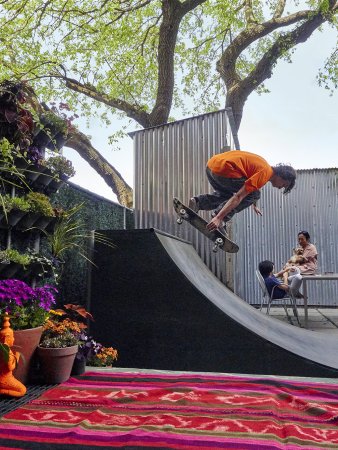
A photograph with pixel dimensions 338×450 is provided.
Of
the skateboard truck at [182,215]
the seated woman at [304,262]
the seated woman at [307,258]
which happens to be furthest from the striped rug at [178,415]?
the seated woman at [307,258]

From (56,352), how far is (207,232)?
2.54 meters

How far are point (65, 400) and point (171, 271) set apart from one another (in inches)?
58.0

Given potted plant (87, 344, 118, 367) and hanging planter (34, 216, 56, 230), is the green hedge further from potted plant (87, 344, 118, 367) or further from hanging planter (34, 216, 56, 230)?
potted plant (87, 344, 118, 367)

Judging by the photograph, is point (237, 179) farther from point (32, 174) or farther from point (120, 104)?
point (120, 104)

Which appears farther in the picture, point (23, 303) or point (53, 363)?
point (23, 303)

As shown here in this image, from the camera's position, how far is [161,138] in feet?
20.2

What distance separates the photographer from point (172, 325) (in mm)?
3363

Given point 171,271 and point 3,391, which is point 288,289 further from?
point 3,391

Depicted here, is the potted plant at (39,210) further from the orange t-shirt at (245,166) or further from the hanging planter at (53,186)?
the orange t-shirt at (245,166)

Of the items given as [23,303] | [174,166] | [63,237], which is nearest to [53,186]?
[63,237]

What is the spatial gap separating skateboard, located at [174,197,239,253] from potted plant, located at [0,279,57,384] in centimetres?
232

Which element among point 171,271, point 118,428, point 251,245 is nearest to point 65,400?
point 118,428

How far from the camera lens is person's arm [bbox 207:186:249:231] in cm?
436

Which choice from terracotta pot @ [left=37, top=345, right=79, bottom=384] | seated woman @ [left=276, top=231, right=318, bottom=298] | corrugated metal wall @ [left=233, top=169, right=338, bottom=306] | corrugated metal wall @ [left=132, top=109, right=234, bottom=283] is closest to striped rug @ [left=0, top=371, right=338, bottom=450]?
terracotta pot @ [left=37, top=345, right=79, bottom=384]
